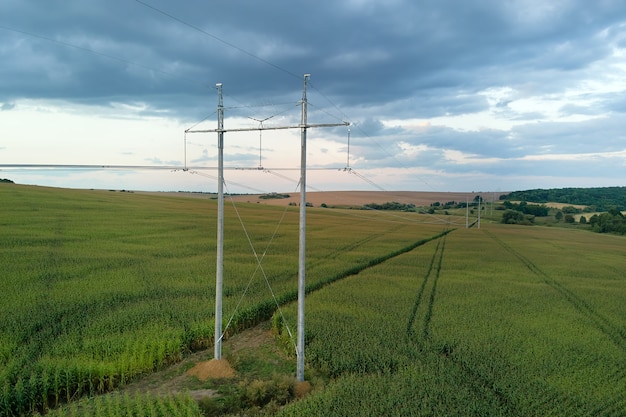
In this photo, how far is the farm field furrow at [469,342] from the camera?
13.6 metres

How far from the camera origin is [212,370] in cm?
1625

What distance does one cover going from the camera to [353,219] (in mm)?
67312

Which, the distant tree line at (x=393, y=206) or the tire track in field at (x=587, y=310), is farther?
the distant tree line at (x=393, y=206)

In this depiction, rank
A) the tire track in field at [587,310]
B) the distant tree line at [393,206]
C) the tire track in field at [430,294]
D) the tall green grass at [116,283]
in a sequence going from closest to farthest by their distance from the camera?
the tall green grass at [116,283]
the tire track in field at [430,294]
the tire track in field at [587,310]
the distant tree line at [393,206]

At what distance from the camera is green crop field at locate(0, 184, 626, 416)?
13.9 m

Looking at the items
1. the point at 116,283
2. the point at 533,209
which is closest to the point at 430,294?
the point at 116,283

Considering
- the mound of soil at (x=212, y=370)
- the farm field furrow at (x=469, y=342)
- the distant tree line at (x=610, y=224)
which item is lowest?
the mound of soil at (x=212, y=370)

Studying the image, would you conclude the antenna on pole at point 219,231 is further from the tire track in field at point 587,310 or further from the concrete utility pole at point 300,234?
the tire track in field at point 587,310

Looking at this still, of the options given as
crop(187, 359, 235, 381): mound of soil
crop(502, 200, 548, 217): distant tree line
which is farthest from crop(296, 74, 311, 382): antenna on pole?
crop(502, 200, 548, 217): distant tree line

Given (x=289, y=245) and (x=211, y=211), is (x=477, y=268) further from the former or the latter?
(x=211, y=211)

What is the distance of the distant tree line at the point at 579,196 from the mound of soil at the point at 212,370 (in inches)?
4341

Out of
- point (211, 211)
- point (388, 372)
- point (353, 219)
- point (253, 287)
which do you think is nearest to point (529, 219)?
point (353, 219)

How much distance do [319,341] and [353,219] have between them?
4944cm

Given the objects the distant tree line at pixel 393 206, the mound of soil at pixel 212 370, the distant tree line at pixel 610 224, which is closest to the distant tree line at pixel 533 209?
the distant tree line at pixel 610 224
